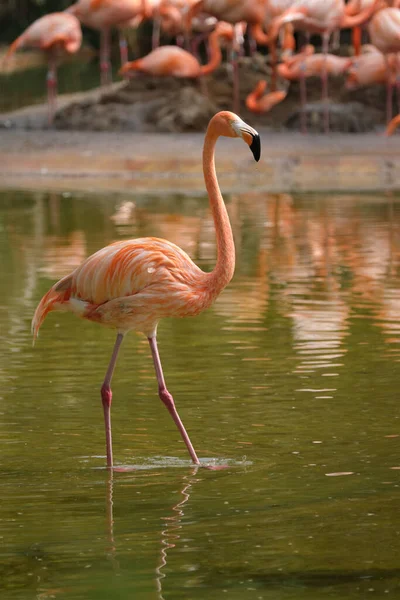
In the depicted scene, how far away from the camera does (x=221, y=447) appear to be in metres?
4.90

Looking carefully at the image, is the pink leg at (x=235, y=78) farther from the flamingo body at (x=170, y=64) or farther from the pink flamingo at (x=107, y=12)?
the pink flamingo at (x=107, y=12)

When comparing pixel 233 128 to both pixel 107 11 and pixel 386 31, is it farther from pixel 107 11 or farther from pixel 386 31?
pixel 107 11

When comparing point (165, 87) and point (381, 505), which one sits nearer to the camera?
point (381, 505)

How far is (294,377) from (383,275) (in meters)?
2.83

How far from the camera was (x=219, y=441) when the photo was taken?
4980 millimetres

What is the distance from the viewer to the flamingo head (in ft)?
14.6

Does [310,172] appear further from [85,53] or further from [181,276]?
[85,53]

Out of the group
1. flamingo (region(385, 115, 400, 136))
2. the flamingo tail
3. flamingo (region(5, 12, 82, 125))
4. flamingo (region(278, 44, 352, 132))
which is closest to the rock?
flamingo (region(278, 44, 352, 132))

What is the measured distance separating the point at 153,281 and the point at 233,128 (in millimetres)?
576

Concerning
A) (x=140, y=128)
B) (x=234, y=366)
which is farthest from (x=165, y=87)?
(x=234, y=366)

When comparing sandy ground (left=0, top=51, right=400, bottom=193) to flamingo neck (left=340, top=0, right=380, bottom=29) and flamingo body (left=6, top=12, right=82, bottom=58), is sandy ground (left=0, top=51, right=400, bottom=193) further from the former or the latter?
flamingo neck (left=340, top=0, right=380, bottom=29)

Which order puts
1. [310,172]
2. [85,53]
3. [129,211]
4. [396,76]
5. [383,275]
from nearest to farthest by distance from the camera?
[383,275] → [129,211] → [310,172] → [396,76] → [85,53]

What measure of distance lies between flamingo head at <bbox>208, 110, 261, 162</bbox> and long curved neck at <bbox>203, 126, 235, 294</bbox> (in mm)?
42

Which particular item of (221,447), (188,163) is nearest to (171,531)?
(221,447)
